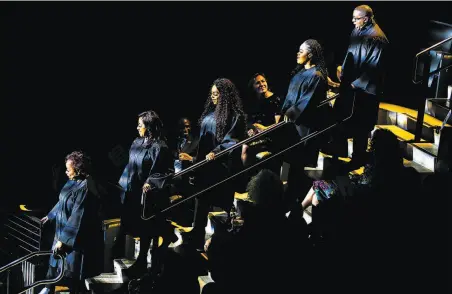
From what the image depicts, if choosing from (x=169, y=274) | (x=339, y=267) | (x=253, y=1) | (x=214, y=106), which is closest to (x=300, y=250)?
(x=339, y=267)

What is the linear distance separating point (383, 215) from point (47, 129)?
4982mm

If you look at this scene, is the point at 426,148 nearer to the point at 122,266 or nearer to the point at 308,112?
the point at 308,112

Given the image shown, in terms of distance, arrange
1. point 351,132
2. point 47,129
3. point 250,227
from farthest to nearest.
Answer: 1. point 47,129
2. point 351,132
3. point 250,227

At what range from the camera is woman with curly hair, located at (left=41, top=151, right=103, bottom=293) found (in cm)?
1005

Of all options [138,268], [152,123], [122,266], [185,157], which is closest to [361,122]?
[185,157]

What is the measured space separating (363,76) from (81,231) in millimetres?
3098

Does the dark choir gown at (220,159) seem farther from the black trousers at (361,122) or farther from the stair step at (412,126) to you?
the stair step at (412,126)

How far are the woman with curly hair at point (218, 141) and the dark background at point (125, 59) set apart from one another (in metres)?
2.61

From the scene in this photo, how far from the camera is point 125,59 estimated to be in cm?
1255

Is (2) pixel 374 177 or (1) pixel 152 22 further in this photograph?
(1) pixel 152 22

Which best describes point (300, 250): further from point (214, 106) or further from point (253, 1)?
point (253, 1)

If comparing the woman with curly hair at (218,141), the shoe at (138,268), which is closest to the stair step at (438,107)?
the woman with curly hair at (218,141)

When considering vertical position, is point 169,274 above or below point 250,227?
below

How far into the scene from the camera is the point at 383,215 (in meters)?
9.12
